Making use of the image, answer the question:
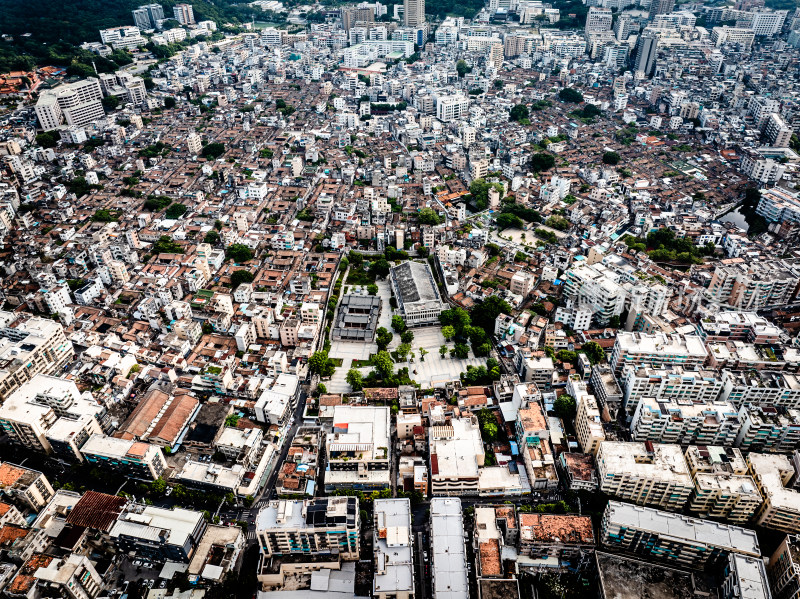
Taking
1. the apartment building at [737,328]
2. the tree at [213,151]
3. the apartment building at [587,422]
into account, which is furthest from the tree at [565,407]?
the tree at [213,151]

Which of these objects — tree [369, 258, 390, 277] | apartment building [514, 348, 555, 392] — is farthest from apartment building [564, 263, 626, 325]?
tree [369, 258, 390, 277]

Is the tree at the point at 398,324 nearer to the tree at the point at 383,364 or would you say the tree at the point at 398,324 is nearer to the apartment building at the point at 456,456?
the tree at the point at 383,364

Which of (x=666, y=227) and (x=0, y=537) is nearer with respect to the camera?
(x=0, y=537)

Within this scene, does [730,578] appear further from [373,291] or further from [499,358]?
[373,291]

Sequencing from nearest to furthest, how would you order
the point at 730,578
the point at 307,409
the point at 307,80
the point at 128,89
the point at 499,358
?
1. the point at 730,578
2. the point at 307,409
3. the point at 499,358
4. the point at 128,89
5. the point at 307,80

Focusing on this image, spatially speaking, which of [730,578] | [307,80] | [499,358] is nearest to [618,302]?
[499,358]

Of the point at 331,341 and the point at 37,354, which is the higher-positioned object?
the point at 37,354
